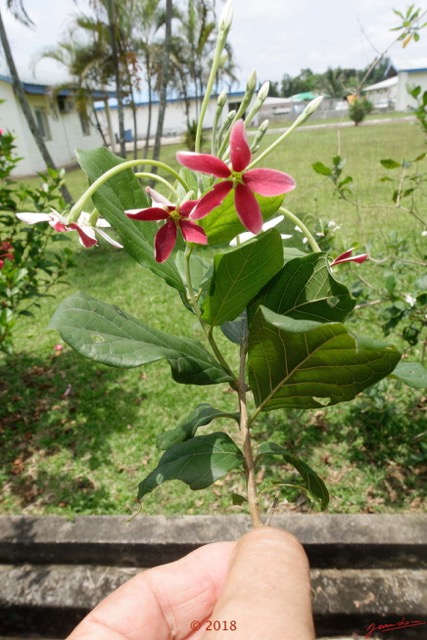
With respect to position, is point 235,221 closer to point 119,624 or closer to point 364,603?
point 119,624

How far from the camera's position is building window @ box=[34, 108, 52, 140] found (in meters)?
17.8

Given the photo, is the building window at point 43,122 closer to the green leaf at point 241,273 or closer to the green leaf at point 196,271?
the green leaf at point 196,271

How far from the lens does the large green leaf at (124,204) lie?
26.7 inches

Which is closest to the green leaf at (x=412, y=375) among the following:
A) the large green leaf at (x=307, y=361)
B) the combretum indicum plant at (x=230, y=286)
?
the combretum indicum plant at (x=230, y=286)

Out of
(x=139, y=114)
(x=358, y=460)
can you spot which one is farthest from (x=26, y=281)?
(x=139, y=114)

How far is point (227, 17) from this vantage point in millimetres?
671

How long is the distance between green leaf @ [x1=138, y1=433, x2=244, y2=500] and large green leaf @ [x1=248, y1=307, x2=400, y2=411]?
12 cm

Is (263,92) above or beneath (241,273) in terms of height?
above

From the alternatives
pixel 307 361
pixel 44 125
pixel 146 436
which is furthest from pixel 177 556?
pixel 44 125

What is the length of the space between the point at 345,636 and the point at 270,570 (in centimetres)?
159

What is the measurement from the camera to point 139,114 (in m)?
38.1

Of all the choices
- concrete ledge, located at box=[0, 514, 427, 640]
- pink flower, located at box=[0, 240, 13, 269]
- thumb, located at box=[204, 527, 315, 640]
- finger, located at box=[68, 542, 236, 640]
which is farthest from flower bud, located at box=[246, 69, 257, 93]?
pink flower, located at box=[0, 240, 13, 269]

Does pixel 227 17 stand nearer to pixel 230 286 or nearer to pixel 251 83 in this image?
pixel 251 83

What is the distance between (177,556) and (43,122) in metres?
19.3
